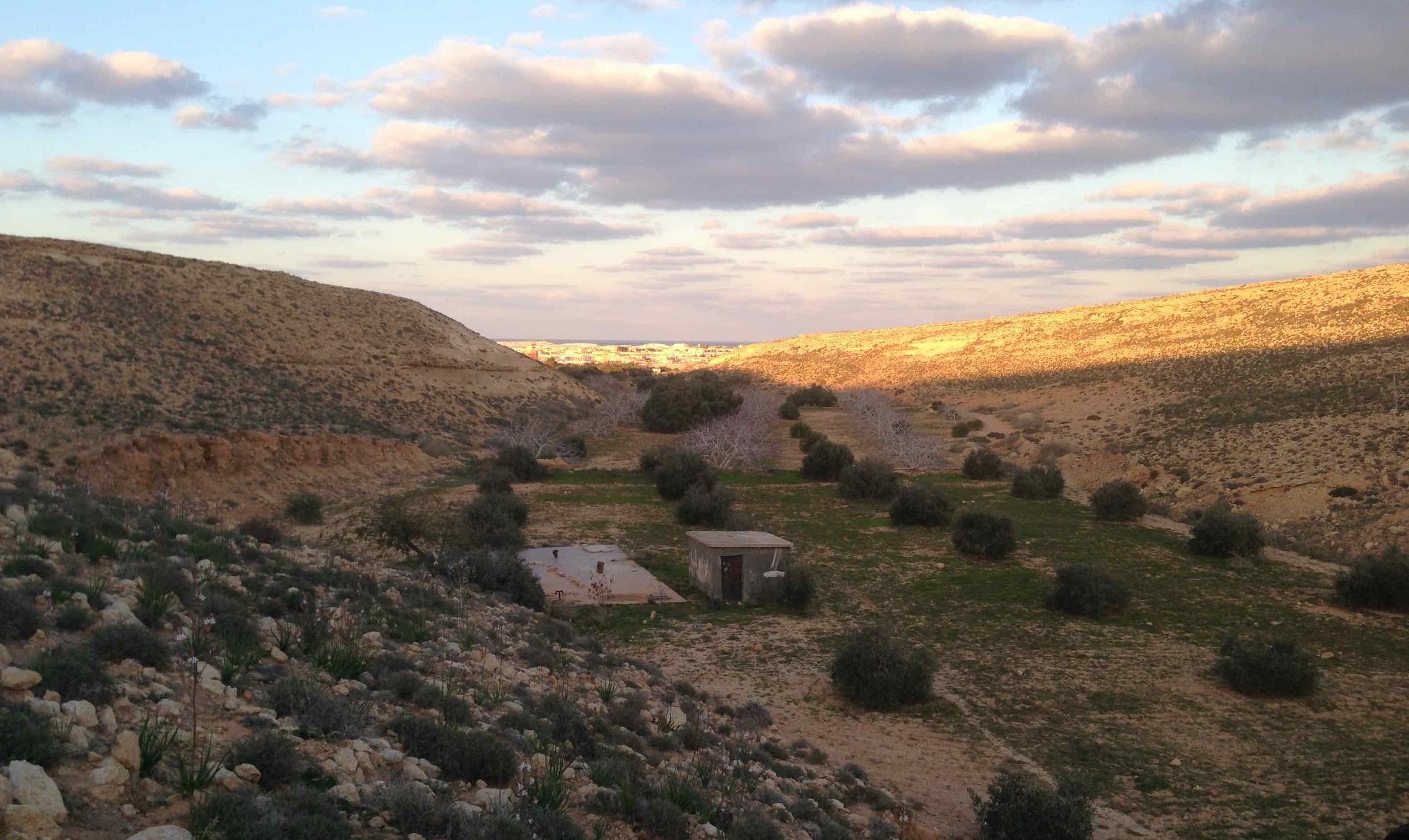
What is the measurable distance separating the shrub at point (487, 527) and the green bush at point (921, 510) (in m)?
11.2

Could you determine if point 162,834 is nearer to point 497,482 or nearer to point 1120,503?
point 497,482

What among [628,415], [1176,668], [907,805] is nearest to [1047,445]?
[628,415]

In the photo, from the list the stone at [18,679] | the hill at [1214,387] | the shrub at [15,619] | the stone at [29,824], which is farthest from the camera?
the hill at [1214,387]

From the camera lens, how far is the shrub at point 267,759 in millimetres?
5684

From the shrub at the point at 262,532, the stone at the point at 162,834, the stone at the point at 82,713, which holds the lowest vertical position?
the shrub at the point at 262,532

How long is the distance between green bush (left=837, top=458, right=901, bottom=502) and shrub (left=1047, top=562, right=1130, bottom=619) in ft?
42.9

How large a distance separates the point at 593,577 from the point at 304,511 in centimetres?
1123

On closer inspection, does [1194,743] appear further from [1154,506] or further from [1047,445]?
[1047,445]

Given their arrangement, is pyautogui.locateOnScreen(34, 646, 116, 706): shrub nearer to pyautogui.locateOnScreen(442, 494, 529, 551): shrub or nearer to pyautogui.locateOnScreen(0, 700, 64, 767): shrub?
pyautogui.locateOnScreen(0, 700, 64, 767): shrub

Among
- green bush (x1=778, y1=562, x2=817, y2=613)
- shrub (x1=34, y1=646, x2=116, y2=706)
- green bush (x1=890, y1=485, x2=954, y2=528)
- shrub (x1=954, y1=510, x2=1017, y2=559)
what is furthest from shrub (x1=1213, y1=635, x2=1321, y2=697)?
shrub (x1=34, y1=646, x2=116, y2=706)

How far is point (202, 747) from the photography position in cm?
586

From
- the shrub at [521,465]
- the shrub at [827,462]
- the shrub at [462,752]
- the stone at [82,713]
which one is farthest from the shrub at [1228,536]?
the stone at [82,713]

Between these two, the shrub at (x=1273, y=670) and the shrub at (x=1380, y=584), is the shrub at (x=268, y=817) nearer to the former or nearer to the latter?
the shrub at (x=1273, y=670)

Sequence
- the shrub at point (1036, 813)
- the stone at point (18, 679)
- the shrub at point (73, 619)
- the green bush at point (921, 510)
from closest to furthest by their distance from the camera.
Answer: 1. the stone at point (18, 679)
2. the shrub at point (73, 619)
3. the shrub at point (1036, 813)
4. the green bush at point (921, 510)
